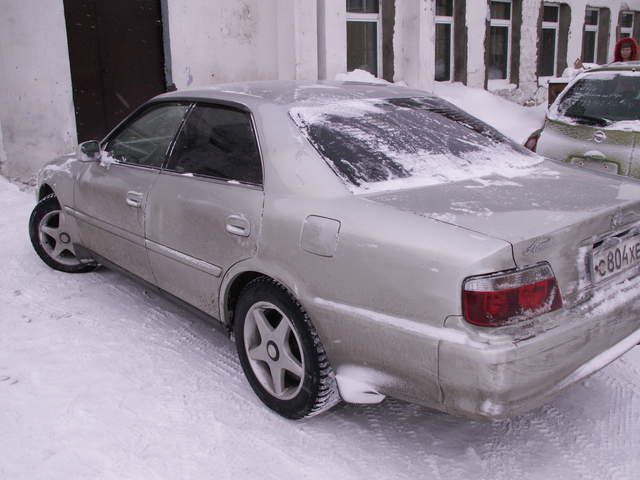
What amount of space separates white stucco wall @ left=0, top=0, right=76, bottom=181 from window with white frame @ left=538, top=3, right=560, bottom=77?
10657 mm

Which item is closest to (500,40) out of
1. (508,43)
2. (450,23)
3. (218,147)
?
(508,43)

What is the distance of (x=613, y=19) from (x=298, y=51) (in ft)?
35.7

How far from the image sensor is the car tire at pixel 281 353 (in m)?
2.66

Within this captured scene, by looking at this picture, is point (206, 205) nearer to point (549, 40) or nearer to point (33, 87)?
point (33, 87)

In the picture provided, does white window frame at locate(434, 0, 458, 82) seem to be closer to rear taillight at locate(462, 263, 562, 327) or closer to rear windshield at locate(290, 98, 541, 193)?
rear windshield at locate(290, 98, 541, 193)

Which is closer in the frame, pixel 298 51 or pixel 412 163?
pixel 412 163

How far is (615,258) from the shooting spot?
2553 millimetres

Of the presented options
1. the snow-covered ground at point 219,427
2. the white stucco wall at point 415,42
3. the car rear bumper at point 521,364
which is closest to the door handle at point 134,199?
the snow-covered ground at point 219,427

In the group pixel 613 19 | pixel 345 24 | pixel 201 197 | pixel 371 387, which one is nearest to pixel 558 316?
pixel 371 387

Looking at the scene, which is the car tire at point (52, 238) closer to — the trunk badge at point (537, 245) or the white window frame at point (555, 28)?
the trunk badge at point (537, 245)

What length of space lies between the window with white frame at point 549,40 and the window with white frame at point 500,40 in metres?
1.22

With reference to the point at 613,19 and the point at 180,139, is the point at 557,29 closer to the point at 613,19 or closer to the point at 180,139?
the point at 613,19

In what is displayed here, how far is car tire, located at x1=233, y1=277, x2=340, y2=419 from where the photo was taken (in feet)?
8.73

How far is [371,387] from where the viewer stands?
2.49 meters
